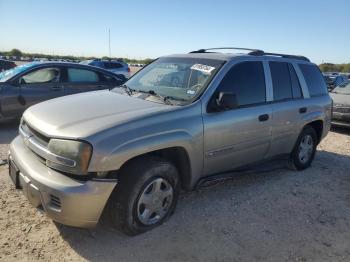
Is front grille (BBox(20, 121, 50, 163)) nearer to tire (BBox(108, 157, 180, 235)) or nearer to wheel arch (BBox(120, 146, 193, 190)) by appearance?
tire (BBox(108, 157, 180, 235))

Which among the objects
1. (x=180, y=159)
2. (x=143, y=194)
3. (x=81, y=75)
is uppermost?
(x=81, y=75)

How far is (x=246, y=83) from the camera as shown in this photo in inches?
177

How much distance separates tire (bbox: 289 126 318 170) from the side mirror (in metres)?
2.15

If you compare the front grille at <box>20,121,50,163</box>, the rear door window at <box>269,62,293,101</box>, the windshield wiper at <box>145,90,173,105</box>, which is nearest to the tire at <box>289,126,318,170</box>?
the rear door window at <box>269,62,293,101</box>

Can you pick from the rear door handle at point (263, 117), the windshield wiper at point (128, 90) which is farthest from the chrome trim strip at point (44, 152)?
the rear door handle at point (263, 117)

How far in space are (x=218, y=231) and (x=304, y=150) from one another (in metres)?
2.78

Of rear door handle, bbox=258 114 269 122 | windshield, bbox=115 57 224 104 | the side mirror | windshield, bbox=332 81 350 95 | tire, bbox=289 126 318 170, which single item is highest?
windshield, bbox=115 57 224 104

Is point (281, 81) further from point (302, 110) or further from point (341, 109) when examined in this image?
point (341, 109)

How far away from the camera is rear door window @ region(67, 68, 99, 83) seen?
8248 mm

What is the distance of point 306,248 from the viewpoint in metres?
3.61

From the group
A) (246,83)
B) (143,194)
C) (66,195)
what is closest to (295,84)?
(246,83)

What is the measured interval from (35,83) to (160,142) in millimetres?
5328

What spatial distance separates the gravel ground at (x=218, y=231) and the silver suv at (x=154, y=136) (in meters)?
0.27

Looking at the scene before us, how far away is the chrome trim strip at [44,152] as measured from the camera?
3035 millimetres
